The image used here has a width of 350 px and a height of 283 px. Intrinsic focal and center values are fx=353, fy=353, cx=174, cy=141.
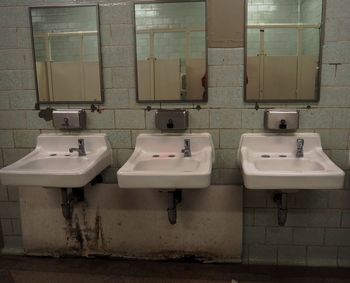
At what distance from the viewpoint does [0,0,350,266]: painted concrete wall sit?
2125 millimetres

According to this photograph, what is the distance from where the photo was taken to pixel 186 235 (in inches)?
96.1

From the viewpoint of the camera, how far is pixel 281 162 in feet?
6.91

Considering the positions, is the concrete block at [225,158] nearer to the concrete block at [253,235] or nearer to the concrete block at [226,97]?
the concrete block at [226,97]

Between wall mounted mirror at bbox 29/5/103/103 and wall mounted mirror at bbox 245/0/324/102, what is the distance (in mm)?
958

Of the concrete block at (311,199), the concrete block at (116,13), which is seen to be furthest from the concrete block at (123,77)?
the concrete block at (311,199)

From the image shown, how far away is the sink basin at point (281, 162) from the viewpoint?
1.75 meters

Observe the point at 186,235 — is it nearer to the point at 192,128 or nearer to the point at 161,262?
the point at 161,262

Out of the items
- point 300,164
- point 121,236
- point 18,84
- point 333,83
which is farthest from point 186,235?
point 18,84

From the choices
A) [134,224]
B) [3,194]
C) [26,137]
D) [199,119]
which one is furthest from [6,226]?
[199,119]

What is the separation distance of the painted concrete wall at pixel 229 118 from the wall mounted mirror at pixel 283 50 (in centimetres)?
6

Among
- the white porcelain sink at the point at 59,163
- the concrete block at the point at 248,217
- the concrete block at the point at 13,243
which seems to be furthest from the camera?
the concrete block at the point at 13,243

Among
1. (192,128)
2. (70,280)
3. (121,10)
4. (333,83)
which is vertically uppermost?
(121,10)

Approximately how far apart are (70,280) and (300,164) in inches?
64.9

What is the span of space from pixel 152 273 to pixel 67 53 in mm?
1549
